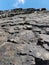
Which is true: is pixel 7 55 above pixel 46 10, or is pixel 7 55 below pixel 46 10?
below

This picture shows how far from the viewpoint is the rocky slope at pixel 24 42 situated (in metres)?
9.35

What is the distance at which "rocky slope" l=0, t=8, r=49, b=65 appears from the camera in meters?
9.35

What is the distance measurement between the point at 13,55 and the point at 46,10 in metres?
9.96

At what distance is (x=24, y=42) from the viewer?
436 inches

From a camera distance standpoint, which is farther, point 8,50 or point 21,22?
point 21,22

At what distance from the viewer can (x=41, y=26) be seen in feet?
44.9

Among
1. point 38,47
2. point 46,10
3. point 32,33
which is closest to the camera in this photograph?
point 38,47

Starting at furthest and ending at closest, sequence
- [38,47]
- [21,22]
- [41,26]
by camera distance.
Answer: [21,22] → [41,26] → [38,47]

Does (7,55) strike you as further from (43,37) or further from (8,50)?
(43,37)

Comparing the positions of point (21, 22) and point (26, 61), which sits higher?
point (21, 22)

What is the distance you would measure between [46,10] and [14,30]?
660cm

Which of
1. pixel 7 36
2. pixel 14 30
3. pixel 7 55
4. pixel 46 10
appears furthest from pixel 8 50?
pixel 46 10

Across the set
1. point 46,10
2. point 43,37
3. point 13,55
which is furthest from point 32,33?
point 46,10

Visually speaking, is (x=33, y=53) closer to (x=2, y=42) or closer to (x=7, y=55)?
(x=7, y=55)
